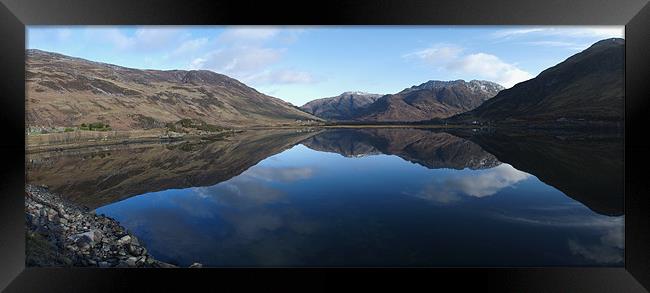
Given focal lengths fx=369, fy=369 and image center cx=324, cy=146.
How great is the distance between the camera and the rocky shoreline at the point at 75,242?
5.38 m

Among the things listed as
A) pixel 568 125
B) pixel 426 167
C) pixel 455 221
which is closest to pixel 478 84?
pixel 568 125

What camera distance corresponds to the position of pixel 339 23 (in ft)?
11.6

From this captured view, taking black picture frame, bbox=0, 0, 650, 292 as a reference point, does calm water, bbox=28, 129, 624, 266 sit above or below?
below

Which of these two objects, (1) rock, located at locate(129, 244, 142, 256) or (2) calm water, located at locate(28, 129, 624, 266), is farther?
(2) calm water, located at locate(28, 129, 624, 266)

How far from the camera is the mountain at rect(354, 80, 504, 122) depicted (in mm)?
152425

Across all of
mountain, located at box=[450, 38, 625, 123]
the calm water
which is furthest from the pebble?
mountain, located at box=[450, 38, 625, 123]

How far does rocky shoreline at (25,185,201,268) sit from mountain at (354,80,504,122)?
142 m

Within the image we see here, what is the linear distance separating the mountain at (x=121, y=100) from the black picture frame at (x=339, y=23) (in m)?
31.4

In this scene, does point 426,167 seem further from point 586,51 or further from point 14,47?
point 586,51

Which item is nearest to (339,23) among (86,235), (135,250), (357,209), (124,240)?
(135,250)

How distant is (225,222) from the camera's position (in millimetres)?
10898

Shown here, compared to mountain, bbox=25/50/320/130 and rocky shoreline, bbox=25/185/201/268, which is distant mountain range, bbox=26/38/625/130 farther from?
rocky shoreline, bbox=25/185/201/268

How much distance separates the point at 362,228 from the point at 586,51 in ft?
373

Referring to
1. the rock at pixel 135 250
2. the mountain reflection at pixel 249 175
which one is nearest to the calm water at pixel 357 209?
the mountain reflection at pixel 249 175
